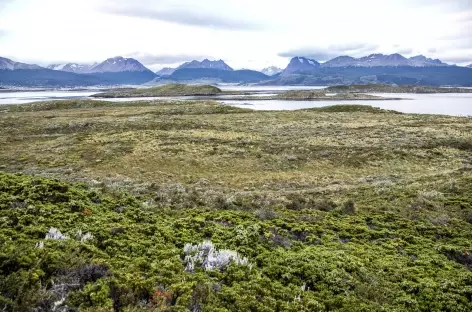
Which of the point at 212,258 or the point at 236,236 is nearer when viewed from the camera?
the point at 212,258

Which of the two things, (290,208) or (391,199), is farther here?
(391,199)

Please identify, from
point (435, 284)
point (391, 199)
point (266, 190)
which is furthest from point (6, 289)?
point (391, 199)

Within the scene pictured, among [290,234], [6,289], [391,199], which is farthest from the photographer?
[391,199]

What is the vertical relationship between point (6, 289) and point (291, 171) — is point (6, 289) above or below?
above

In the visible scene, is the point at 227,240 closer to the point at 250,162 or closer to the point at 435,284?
the point at 435,284

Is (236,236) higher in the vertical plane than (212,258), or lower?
lower

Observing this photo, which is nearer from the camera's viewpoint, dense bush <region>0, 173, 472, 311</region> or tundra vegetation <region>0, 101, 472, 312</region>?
dense bush <region>0, 173, 472, 311</region>

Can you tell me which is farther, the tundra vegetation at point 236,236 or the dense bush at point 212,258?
the tundra vegetation at point 236,236

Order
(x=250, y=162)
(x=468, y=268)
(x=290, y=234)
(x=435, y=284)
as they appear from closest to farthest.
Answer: (x=435, y=284), (x=468, y=268), (x=290, y=234), (x=250, y=162)
